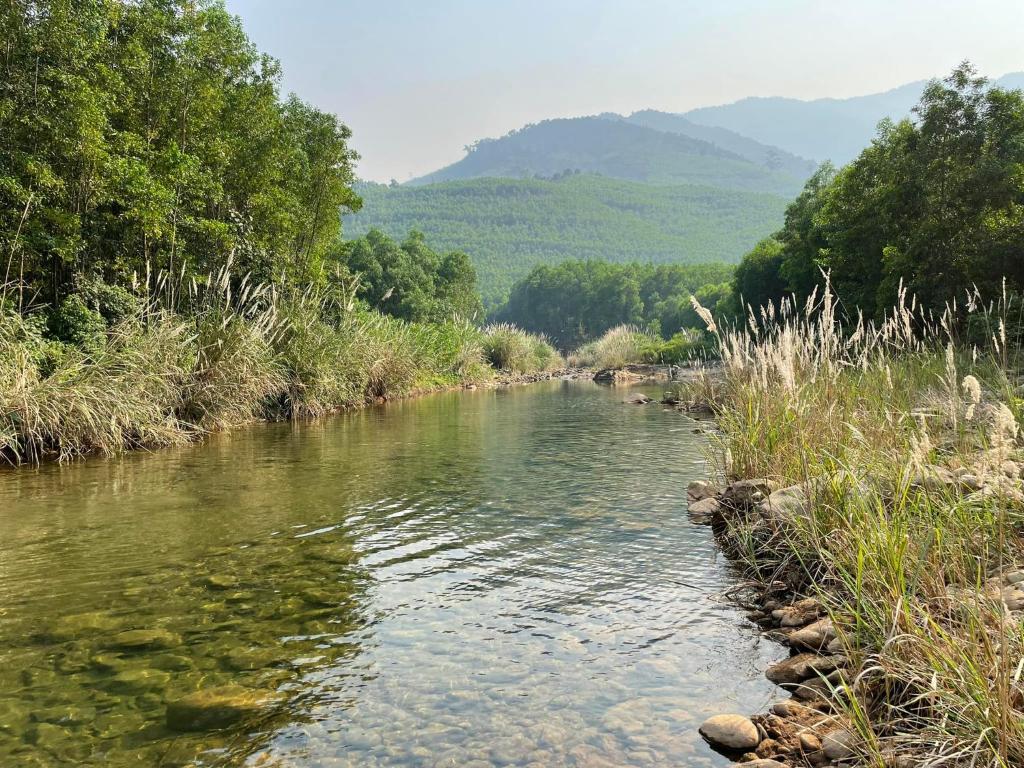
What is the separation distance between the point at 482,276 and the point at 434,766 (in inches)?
4360

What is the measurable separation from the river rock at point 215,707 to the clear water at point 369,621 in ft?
0.21

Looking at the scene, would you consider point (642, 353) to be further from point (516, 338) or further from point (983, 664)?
point (983, 664)

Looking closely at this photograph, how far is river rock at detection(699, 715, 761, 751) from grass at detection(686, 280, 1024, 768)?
0.45m

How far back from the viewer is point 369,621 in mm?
4645

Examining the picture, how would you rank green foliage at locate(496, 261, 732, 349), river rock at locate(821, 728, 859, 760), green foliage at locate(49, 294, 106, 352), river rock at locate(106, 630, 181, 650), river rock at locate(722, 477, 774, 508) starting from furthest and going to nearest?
green foliage at locate(496, 261, 732, 349), green foliage at locate(49, 294, 106, 352), river rock at locate(722, 477, 774, 508), river rock at locate(106, 630, 181, 650), river rock at locate(821, 728, 859, 760)

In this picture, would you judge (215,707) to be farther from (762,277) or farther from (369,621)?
(762,277)

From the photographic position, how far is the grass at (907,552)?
2.49m

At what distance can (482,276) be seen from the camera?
368 ft

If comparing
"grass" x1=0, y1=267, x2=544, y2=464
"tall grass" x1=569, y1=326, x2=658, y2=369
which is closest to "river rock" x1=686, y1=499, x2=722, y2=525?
"grass" x1=0, y1=267, x2=544, y2=464

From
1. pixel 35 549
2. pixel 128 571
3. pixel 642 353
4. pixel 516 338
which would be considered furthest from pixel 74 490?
pixel 642 353

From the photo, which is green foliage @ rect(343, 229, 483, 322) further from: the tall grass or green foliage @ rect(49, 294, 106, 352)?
green foliage @ rect(49, 294, 106, 352)

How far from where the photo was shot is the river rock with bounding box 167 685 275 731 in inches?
131

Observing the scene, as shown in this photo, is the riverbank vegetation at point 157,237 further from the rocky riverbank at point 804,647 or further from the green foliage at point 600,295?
the green foliage at point 600,295

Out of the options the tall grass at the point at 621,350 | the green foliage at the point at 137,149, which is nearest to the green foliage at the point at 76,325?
the green foliage at the point at 137,149
